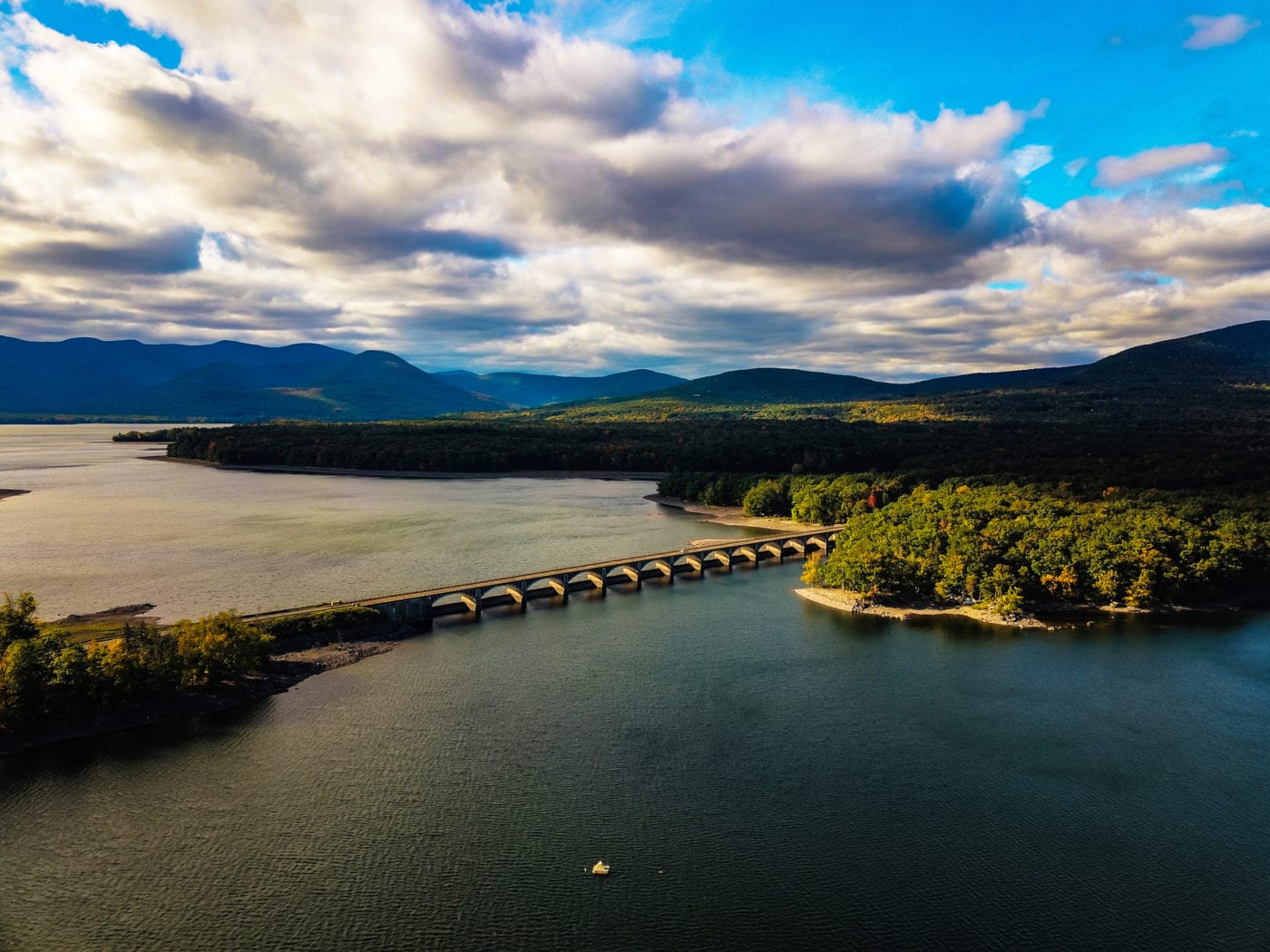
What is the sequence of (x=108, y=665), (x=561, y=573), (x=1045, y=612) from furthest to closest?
(x=561, y=573), (x=1045, y=612), (x=108, y=665)

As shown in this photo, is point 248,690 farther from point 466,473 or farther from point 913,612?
point 466,473

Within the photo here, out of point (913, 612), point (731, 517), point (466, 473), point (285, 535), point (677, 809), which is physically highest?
point (466, 473)

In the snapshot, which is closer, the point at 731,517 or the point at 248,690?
the point at 248,690

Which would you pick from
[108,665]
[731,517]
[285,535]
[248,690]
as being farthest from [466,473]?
[108,665]

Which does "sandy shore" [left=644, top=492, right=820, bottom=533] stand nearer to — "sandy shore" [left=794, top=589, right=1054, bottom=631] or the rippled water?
the rippled water

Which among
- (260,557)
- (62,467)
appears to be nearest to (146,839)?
(260,557)

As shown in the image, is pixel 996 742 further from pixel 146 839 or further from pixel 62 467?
pixel 62 467

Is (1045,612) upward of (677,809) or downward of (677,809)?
upward

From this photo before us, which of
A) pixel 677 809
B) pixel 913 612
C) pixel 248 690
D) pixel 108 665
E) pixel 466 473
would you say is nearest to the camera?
pixel 677 809

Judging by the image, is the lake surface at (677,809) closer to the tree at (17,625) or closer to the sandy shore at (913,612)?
the sandy shore at (913,612)
